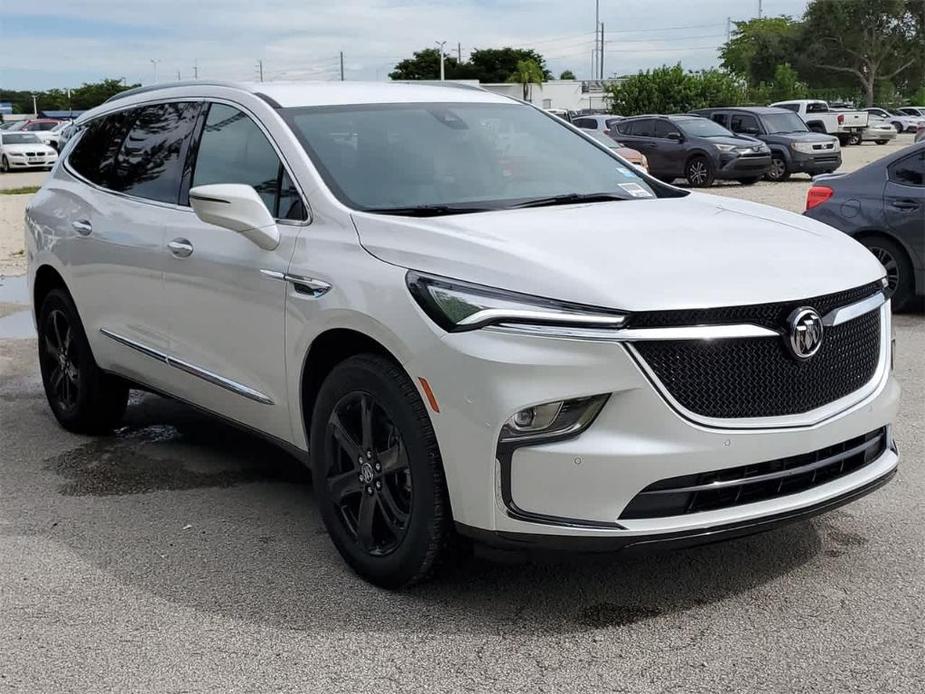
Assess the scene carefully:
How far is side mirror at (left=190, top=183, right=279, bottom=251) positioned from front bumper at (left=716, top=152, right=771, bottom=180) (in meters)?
21.1

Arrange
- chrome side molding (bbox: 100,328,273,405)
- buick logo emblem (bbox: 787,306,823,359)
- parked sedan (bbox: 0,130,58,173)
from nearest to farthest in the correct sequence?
1. buick logo emblem (bbox: 787,306,823,359)
2. chrome side molding (bbox: 100,328,273,405)
3. parked sedan (bbox: 0,130,58,173)

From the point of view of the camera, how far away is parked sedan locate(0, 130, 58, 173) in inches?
1496

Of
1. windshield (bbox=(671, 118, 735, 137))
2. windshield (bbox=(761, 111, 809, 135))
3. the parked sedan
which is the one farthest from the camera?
the parked sedan

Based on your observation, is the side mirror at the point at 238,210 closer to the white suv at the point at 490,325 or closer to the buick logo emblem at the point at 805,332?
the white suv at the point at 490,325

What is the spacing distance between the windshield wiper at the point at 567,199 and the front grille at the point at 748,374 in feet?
3.92

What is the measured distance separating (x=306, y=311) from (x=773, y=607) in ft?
6.21

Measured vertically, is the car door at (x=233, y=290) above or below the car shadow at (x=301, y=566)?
above

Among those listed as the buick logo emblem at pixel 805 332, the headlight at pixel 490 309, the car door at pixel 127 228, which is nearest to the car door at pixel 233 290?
the car door at pixel 127 228

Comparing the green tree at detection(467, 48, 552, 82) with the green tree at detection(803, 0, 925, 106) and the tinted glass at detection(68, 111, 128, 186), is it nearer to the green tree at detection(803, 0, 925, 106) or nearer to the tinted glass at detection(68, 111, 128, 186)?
the green tree at detection(803, 0, 925, 106)

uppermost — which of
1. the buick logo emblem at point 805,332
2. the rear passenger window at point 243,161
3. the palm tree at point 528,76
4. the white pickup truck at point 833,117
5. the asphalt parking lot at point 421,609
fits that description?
the palm tree at point 528,76

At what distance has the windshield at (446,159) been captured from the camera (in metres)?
4.43

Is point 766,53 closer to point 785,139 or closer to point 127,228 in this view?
point 785,139

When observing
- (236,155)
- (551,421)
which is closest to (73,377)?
(236,155)

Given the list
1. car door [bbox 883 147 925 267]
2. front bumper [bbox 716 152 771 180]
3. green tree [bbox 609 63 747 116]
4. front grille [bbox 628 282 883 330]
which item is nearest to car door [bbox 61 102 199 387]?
front grille [bbox 628 282 883 330]
